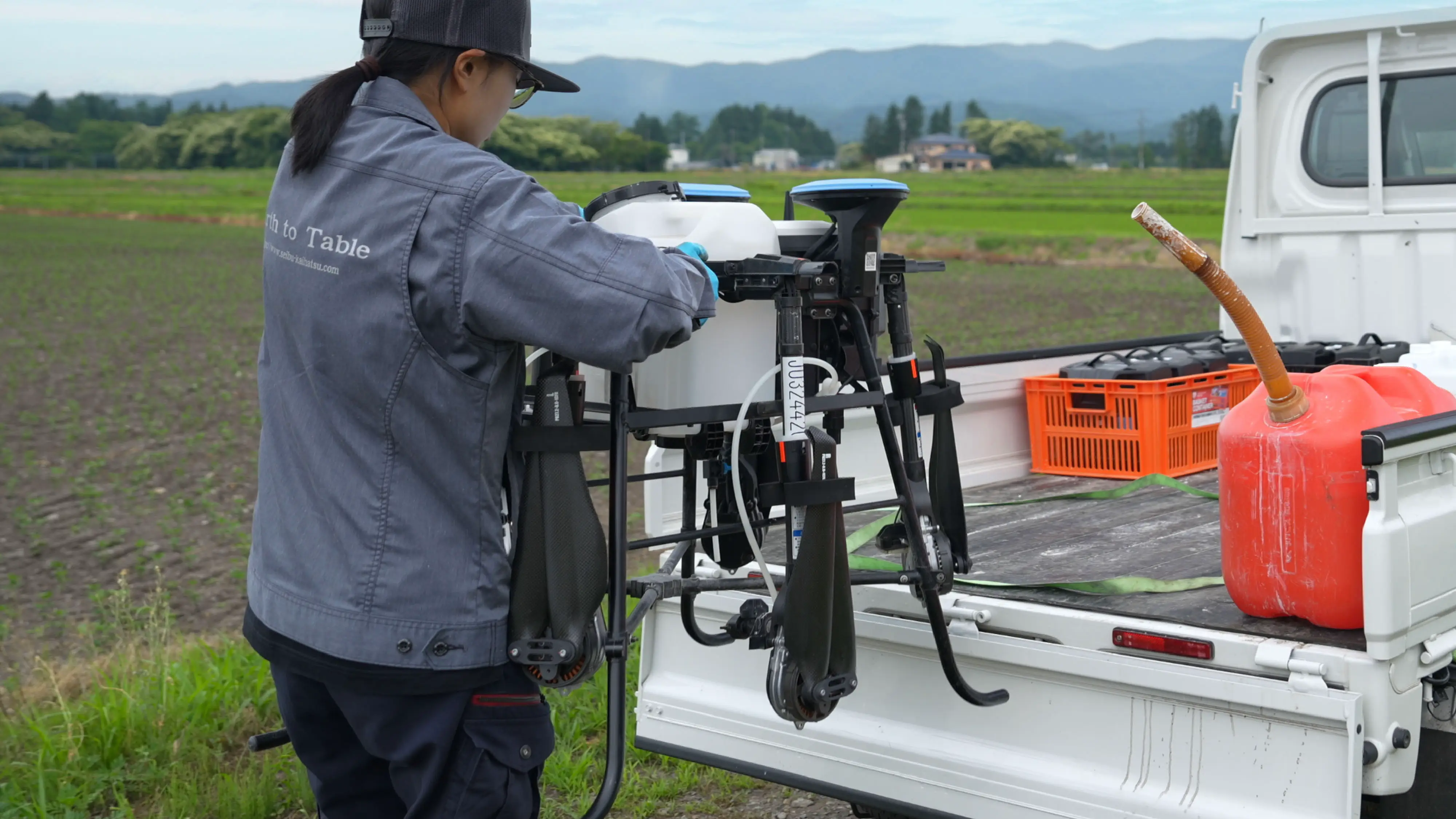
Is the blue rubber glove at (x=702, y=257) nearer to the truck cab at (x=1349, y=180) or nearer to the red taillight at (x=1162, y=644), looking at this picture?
the red taillight at (x=1162, y=644)


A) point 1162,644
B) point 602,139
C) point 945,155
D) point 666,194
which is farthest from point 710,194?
point 945,155

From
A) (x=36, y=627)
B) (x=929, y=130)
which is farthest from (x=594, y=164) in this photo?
(x=929, y=130)

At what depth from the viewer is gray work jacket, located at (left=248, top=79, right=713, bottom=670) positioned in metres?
1.98

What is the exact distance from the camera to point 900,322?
2762 mm

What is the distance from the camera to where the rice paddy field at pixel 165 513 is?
4.16 m

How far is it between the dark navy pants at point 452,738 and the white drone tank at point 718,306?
24.1 inches

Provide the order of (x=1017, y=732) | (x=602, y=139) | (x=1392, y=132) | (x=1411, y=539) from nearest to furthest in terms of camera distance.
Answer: (x=1411, y=539) < (x=1017, y=732) < (x=1392, y=132) < (x=602, y=139)

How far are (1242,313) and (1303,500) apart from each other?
382mm

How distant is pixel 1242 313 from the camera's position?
2.49 m

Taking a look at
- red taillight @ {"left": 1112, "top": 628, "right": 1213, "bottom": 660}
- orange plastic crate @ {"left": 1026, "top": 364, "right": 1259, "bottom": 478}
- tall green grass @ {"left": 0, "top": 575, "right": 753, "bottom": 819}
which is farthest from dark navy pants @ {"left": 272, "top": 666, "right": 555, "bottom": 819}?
orange plastic crate @ {"left": 1026, "top": 364, "right": 1259, "bottom": 478}

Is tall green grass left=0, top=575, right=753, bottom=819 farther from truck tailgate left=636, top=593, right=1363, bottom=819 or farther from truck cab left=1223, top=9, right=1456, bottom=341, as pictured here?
truck cab left=1223, top=9, right=1456, bottom=341

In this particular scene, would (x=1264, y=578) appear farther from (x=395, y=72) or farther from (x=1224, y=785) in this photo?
(x=395, y=72)

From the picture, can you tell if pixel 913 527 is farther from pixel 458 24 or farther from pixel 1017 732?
pixel 458 24

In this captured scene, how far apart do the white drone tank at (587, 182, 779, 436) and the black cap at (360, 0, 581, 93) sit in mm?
380
